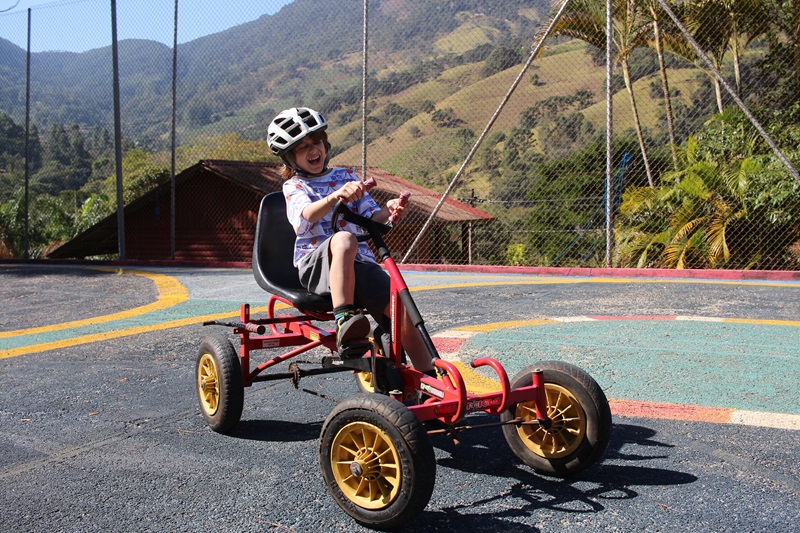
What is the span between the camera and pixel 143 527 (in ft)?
8.20

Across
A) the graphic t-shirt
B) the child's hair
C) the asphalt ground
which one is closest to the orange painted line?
the asphalt ground

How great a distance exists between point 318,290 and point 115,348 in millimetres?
2615

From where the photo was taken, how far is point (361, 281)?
3.21 metres

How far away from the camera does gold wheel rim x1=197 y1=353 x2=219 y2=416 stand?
357 centimetres

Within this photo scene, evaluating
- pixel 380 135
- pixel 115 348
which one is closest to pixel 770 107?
pixel 380 135

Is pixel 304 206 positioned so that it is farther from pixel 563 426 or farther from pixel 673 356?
pixel 673 356

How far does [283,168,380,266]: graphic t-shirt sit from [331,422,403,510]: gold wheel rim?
3.22 ft

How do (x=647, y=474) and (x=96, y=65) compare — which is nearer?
(x=647, y=474)

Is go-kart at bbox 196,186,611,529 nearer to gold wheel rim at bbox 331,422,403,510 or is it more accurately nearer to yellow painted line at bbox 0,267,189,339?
A: gold wheel rim at bbox 331,422,403,510

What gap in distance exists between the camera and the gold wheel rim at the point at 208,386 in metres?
3.57

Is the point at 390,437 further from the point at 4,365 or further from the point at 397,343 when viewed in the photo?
the point at 4,365

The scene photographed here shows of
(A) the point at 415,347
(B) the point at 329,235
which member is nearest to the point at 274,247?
(B) the point at 329,235

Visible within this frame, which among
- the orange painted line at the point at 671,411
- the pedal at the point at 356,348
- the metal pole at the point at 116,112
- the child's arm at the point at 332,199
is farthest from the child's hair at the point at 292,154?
the metal pole at the point at 116,112

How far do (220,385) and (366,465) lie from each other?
44.8 inches
